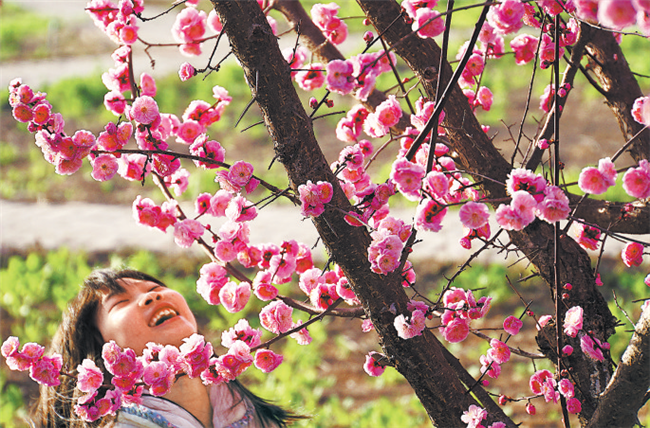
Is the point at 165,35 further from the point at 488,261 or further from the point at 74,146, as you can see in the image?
the point at 74,146

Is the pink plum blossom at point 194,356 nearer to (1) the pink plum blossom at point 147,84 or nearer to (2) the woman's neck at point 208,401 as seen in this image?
(2) the woman's neck at point 208,401

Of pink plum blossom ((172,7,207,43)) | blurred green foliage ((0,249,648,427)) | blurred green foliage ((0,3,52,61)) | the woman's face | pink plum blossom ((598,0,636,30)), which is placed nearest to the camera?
pink plum blossom ((598,0,636,30))

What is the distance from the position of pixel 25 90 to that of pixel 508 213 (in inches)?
32.2

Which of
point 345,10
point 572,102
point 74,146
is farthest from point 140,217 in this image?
point 345,10

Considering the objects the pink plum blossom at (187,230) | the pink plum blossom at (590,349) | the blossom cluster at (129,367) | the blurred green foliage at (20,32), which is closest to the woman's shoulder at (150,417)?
the blossom cluster at (129,367)

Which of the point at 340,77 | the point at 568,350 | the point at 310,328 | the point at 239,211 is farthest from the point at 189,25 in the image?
the point at 310,328

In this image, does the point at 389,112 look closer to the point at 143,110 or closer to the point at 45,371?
the point at 143,110

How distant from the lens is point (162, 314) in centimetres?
168

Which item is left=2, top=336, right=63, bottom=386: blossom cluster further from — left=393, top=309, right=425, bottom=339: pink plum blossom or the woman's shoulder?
left=393, top=309, right=425, bottom=339: pink plum blossom

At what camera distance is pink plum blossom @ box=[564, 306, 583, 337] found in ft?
4.05

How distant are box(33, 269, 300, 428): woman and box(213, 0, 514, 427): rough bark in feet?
2.32

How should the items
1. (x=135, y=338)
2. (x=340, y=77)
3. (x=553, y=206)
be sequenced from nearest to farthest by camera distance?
(x=553, y=206) < (x=340, y=77) < (x=135, y=338)

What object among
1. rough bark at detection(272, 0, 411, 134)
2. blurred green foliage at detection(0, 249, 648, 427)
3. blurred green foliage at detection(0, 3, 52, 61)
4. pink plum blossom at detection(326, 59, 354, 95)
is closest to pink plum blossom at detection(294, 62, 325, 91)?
rough bark at detection(272, 0, 411, 134)

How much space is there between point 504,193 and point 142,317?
3.19 feet
